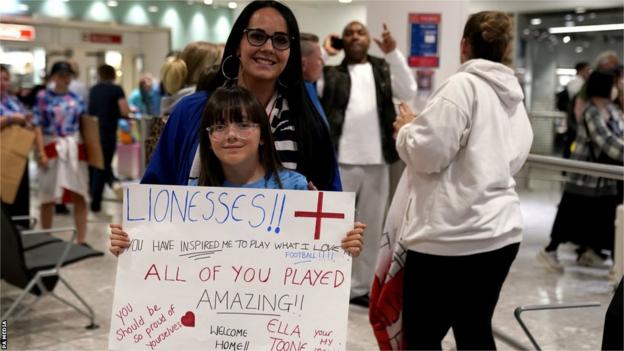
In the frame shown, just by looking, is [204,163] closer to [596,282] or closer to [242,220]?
[242,220]

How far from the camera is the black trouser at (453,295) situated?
2.41 meters

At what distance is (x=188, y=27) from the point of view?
14984mm

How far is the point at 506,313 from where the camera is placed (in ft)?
14.2

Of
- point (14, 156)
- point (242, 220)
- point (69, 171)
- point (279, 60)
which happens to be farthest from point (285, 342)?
point (69, 171)

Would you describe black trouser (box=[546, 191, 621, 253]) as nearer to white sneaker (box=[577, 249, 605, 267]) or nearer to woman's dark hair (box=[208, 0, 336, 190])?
white sneaker (box=[577, 249, 605, 267])

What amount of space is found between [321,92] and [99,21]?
1044cm

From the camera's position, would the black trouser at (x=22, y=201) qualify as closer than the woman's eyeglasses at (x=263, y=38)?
No

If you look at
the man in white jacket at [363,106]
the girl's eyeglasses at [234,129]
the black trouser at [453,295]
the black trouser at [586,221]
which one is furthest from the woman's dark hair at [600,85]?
the girl's eyeglasses at [234,129]

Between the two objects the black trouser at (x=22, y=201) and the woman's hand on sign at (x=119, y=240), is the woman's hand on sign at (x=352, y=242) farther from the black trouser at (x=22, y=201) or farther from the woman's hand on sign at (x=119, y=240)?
the black trouser at (x=22, y=201)

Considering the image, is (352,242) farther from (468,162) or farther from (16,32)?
(16,32)

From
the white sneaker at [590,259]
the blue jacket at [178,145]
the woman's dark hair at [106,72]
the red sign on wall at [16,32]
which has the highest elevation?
the red sign on wall at [16,32]

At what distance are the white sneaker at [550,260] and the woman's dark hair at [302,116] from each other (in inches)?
147

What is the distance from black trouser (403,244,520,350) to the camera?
241cm

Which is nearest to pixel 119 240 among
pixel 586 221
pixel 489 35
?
pixel 489 35
